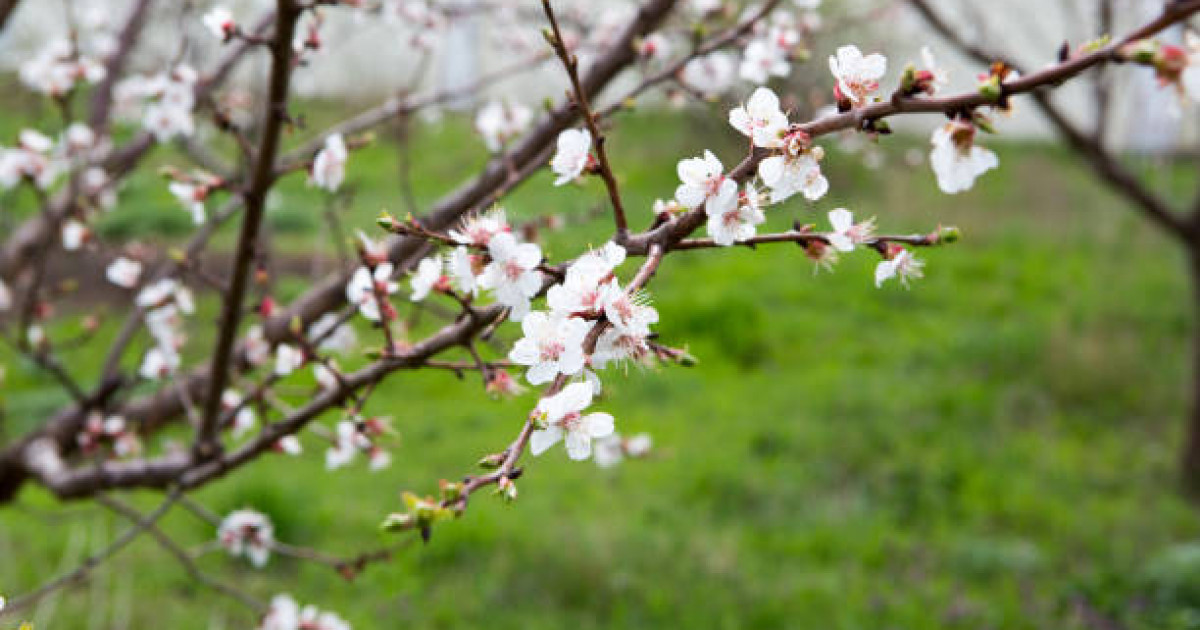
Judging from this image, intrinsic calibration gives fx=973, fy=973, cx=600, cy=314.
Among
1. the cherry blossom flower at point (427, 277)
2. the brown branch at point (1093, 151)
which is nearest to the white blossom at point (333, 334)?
the cherry blossom flower at point (427, 277)

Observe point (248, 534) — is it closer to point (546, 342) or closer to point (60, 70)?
point (60, 70)

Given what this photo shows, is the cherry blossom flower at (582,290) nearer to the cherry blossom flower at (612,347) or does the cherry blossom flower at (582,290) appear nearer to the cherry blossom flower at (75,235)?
the cherry blossom flower at (612,347)

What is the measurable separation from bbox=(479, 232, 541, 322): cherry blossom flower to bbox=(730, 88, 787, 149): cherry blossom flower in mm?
257

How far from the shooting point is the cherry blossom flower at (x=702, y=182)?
100 cm

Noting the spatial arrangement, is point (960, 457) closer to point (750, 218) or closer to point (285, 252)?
point (750, 218)

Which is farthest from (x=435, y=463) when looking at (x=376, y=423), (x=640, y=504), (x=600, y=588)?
(x=376, y=423)

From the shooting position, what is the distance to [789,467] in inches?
197

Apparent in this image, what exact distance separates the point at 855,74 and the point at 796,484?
404cm

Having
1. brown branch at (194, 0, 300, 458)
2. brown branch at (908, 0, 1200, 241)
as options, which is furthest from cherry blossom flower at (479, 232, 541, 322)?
brown branch at (908, 0, 1200, 241)

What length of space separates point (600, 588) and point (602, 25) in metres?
2.33

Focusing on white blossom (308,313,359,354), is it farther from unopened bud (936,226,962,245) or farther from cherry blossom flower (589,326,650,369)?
unopened bud (936,226,962,245)

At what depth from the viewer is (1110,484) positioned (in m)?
4.95

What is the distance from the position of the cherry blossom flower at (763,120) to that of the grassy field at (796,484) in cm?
162

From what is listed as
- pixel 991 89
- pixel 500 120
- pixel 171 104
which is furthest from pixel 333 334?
pixel 991 89
